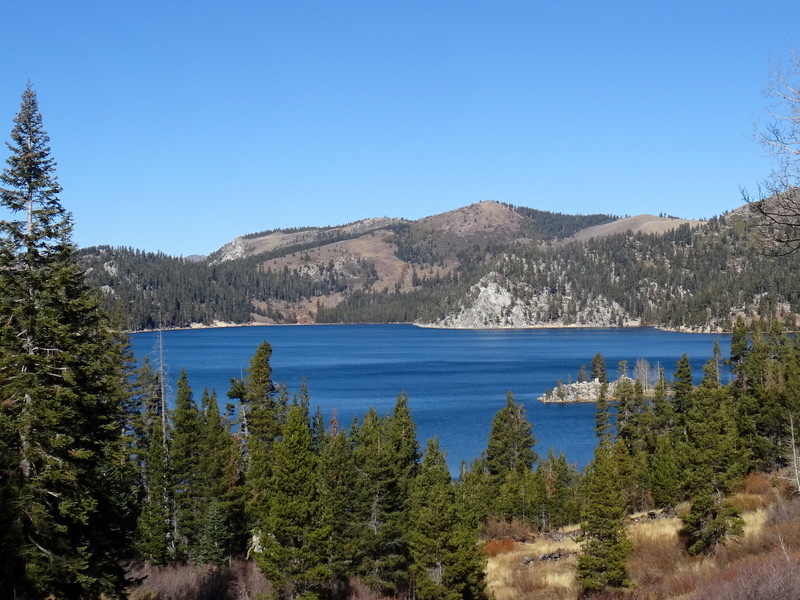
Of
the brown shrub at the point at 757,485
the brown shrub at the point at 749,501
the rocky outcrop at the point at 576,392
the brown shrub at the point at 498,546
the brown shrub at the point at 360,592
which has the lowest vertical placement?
the rocky outcrop at the point at 576,392

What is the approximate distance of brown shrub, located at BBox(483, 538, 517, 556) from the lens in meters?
44.9

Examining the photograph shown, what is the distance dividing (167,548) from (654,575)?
24705mm

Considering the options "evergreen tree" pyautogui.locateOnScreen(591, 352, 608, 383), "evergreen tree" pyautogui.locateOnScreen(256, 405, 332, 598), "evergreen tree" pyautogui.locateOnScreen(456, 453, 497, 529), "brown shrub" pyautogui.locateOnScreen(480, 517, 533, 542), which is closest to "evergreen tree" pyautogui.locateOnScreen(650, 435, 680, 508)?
"brown shrub" pyautogui.locateOnScreen(480, 517, 533, 542)

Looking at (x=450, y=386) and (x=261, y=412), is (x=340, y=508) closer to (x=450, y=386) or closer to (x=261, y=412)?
(x=261, y=412)

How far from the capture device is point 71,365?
19781mm

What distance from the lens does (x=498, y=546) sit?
46156 millimetres

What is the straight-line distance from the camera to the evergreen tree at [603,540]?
97.9ft

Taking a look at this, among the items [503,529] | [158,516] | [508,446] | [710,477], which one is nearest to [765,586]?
[710,477]

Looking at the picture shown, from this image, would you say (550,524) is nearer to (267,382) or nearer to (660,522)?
(660,522)

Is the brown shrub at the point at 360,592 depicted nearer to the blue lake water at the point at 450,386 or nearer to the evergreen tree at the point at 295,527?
the evergreen tree at the point at 295,527

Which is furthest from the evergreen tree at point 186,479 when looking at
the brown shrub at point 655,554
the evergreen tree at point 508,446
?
Result: the evergreen tree at point 508,446

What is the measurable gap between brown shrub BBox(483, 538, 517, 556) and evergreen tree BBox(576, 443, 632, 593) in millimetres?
13587

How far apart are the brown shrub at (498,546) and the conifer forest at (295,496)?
362mm

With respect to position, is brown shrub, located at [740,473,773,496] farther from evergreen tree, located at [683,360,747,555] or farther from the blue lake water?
the blue lake water
